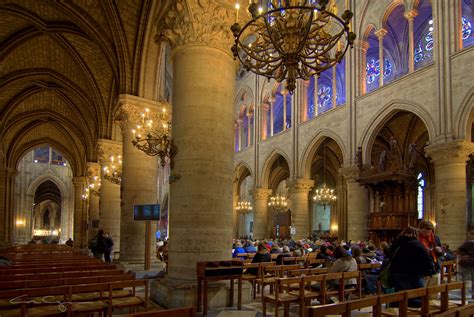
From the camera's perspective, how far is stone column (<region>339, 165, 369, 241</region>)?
18.9m

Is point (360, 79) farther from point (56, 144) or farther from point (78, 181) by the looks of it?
point (56, 144)

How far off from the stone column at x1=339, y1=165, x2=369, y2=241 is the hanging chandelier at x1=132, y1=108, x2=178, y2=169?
32.5 ft

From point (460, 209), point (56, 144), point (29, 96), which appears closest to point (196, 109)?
point (460, 209)

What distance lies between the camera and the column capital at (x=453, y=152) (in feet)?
48.1

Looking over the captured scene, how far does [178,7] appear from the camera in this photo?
25.9ft

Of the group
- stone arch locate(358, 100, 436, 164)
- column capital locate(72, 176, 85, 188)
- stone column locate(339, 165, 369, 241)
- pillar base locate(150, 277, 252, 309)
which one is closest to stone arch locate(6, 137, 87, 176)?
column capital locate(72, 176, 85, 188)

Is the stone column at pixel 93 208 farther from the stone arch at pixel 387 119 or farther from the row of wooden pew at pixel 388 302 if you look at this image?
the row of wooden pew at pixel 388 302

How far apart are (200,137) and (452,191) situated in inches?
417

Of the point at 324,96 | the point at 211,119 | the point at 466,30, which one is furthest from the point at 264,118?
the point at 211,119

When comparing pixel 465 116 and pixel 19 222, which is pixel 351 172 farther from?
pixel 19 222

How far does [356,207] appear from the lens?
1920 centimetres

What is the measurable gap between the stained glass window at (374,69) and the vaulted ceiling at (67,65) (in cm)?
1356

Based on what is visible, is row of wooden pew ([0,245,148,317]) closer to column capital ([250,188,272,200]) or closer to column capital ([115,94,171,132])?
column capital ([115,94,171,132])

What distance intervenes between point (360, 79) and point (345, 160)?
12.2 ft
